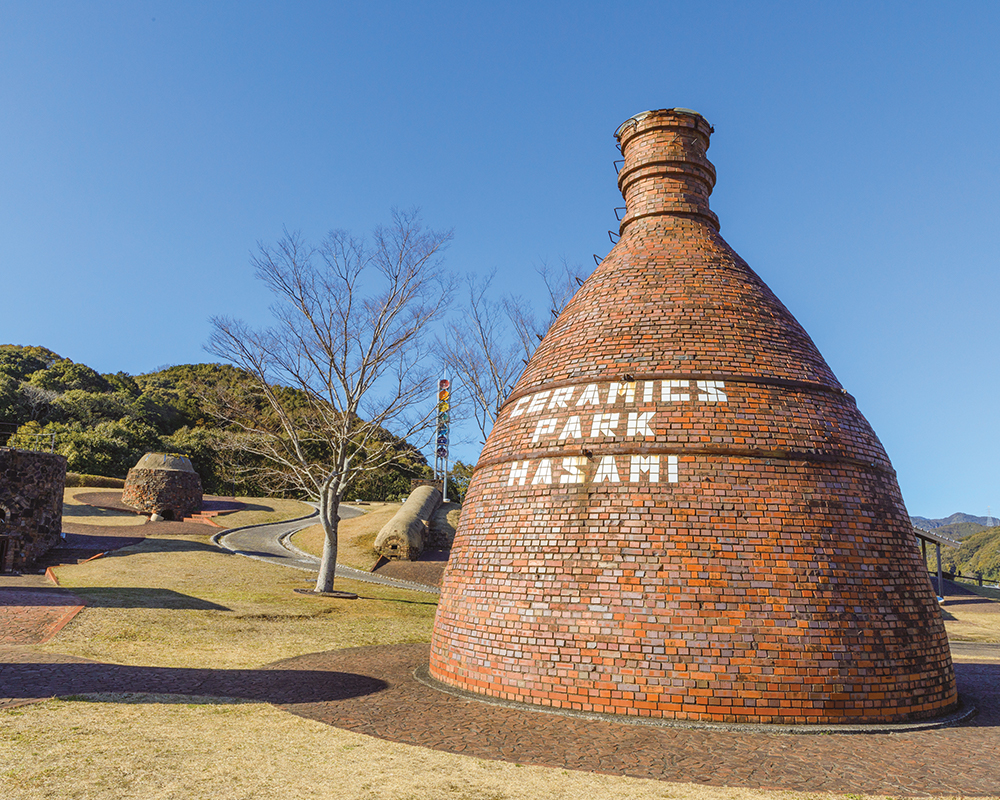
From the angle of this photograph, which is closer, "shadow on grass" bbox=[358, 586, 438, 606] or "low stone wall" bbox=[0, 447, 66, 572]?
"shadow on grass" bbox=[358, 586, 438, 606]

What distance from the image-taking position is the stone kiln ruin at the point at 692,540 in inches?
256

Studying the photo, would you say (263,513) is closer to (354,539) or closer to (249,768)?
(354,539)

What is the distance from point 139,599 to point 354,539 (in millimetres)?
14160

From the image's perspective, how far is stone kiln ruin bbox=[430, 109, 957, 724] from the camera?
21.4 feet

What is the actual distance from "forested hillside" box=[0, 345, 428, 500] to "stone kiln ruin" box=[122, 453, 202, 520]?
8.47ft

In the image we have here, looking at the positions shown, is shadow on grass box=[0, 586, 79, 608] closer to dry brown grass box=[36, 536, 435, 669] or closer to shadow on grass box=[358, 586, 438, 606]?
dry brown grass box=[36, 536, 435, 669]

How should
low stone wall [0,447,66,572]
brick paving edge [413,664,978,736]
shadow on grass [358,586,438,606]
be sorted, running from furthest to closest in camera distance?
low stone wall [0,447,66,572]
shadow on grass [358,586,438,606]
brick paving edge [413,664,978,736]

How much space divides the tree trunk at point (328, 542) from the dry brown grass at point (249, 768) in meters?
12.6

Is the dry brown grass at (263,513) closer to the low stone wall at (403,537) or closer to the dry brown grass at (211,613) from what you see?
the low stone wall at (403,537)

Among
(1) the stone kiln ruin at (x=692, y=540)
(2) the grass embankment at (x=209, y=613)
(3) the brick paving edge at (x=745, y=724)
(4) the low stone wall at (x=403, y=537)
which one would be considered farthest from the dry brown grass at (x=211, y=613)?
(3) the brick paving edge at (x=745, y=724)

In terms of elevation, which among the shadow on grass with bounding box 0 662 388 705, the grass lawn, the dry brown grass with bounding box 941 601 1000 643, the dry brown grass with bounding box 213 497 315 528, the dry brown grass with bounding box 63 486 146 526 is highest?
the dry brown grass with bounding box 213 497 315 528

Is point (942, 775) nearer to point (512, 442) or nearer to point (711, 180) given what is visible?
point (512, 442)

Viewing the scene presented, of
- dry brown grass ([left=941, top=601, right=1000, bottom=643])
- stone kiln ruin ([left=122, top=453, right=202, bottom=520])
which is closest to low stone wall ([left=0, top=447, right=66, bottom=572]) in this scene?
stone kiln ruin ([left=122, top=453, right=202, bottom=520])

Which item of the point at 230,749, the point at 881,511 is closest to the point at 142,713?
the point at 230,749
